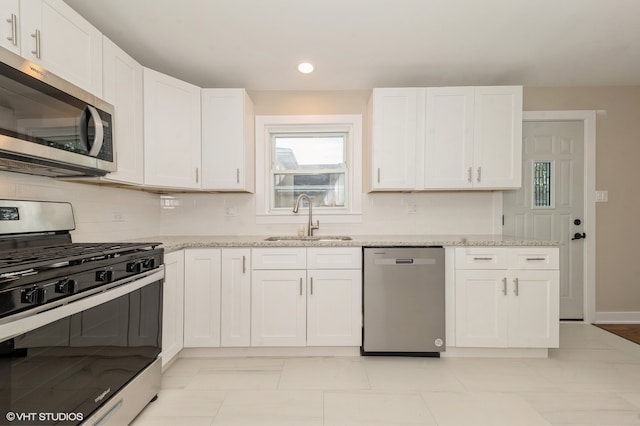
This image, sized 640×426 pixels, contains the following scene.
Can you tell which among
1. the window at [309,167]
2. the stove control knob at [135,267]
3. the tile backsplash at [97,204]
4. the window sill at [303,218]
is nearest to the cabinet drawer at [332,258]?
the window sill at [303,218]

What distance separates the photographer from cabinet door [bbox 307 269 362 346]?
2396 mm

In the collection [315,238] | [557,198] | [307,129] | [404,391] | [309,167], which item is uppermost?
[307,129]

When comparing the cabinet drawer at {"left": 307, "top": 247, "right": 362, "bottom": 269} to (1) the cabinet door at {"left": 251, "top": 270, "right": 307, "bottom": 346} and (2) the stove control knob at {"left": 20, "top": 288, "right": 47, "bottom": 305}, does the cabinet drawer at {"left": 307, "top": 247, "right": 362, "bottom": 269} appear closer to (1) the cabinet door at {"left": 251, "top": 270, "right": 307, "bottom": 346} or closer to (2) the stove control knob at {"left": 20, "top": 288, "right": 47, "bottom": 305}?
(1) the cabinet door at {"left": 251, "top": 270, "right": 307, "bottom": 346}

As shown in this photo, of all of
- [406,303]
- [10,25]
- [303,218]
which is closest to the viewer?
[10,25]

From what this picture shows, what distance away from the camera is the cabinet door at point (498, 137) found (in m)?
2.64

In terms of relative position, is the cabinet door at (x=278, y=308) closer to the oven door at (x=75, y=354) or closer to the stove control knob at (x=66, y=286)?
the oven door at (x=75, y=354)

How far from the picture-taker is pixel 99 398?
134cm

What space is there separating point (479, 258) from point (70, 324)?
2547mm

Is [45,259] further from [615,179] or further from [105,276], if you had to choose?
[615,179]

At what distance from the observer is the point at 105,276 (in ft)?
4.53

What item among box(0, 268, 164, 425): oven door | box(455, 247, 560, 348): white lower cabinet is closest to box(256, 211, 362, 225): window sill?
box(455, 247, 560, 348): white lower cabinet

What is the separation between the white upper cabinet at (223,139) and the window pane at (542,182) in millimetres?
2978

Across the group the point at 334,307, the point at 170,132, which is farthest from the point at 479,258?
the point at 170,132

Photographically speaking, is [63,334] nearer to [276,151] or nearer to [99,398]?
[99,398]
